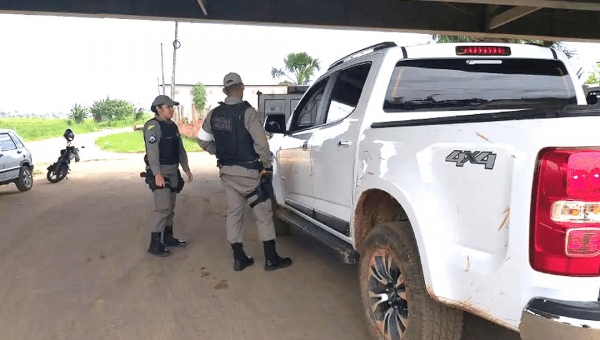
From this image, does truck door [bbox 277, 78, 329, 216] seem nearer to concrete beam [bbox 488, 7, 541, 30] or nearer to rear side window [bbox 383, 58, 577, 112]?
rear side window [bbox 383, 58, 577, 112]

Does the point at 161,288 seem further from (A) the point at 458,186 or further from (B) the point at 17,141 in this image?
(B) the point at 17,141

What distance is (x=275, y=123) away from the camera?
17.8 ft

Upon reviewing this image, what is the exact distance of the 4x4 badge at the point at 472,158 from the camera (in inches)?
84.8

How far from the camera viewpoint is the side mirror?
211 inches

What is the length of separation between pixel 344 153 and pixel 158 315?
1.95 meters

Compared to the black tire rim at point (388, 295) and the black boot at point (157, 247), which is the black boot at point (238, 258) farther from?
the black tire rim at point (388, 295)

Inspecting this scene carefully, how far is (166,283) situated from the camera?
4.80 meters

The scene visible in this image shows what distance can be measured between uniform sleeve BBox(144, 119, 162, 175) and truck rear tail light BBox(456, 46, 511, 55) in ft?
11.1

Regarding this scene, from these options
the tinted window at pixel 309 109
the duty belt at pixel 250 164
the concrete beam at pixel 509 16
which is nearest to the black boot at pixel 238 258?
the duty belt at pixel 250 164

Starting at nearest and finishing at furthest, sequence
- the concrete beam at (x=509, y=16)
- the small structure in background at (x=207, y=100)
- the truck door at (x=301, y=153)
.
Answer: the truck door at (x=301, y=153) < the concrete beam at (x=509, y=16) < the small structure in background at (x=207, y=100)

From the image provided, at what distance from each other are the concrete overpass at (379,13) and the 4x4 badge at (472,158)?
8.65 meters

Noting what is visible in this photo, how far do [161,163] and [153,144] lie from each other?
358 mm

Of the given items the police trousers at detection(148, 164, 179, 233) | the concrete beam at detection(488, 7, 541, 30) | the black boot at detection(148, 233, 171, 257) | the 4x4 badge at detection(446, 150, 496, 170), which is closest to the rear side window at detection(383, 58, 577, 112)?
the 4x4 badge at detection(446, 150, 496, 170)

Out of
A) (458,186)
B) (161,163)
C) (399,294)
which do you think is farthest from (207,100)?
(458,186)
